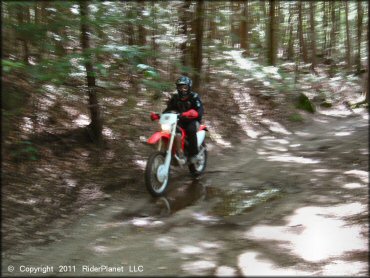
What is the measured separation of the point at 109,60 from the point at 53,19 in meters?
1.36

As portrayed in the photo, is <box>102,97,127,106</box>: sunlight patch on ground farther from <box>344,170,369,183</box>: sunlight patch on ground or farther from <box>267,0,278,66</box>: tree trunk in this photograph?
<box>267,0,278,66</box>: tree trunk

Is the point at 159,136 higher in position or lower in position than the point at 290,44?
lower

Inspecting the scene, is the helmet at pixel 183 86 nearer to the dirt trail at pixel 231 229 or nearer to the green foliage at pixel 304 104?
the dirt trail at pixel 231 229

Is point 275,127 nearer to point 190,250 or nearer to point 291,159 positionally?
point 291,159

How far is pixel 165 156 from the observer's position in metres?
7.22

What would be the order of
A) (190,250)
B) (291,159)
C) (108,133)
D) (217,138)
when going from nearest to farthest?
(190,250) → (108,133) → (291,159) → (217,138)

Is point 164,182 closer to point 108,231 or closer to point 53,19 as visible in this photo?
point 108,231

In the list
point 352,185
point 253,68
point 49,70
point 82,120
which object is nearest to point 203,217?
point 352,185

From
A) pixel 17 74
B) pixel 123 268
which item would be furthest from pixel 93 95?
pixel 123 268

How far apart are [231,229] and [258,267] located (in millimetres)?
1208

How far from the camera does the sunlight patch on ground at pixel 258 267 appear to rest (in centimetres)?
405

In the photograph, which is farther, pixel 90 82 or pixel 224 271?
pixel 90 82

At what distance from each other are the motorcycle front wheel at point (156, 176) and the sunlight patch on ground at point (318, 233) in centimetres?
214

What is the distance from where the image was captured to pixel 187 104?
7984mm
